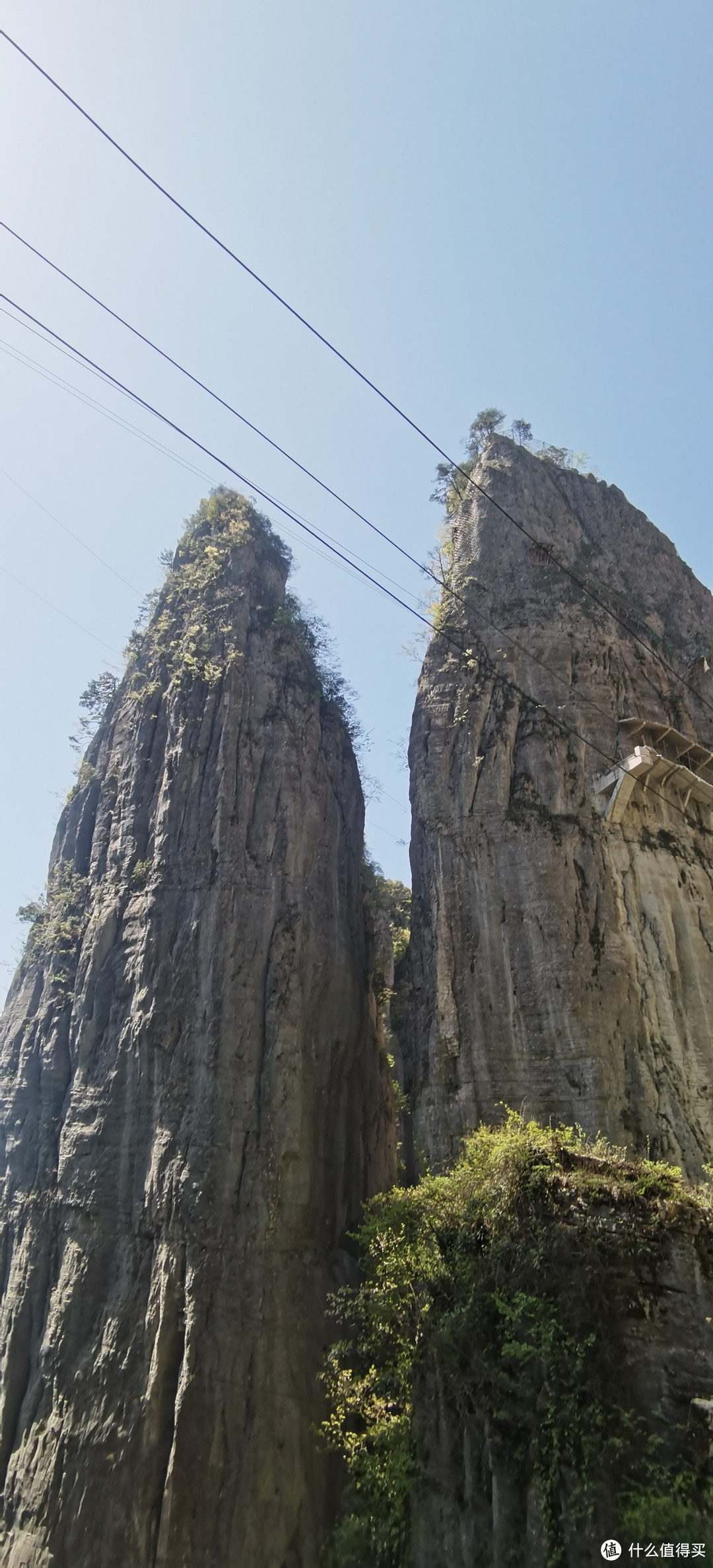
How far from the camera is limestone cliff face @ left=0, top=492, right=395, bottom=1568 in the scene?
13.6m

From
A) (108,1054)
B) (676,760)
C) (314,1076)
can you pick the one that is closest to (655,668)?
(676,760)

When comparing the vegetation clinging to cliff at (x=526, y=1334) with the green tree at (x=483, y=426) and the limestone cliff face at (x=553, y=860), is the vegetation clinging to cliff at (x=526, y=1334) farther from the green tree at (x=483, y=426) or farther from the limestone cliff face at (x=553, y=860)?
the green tree at (x=483, y=426)

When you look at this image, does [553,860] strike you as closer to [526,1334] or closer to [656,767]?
[656,767]

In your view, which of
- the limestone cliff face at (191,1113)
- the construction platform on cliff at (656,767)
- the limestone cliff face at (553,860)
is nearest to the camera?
the limestone cliff face at (191,1113)

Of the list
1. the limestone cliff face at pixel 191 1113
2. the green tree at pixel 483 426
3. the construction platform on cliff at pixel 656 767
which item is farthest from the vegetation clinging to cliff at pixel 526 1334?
the green tree at pixel 483 426

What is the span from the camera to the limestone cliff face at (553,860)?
48.6 ft

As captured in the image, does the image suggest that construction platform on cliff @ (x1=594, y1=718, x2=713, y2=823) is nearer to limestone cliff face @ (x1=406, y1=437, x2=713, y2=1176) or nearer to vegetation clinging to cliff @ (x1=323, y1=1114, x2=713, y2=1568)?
limestone cliff face @ (x1=406, y1=437, x2=713, y2=1176)

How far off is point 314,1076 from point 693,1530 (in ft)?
34.8

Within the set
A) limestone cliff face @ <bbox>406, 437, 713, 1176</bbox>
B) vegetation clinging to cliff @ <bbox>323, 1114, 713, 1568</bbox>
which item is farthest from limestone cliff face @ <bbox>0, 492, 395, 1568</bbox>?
limestone cliff face @ <bbox>406, 437, 713, 1176</bbox>

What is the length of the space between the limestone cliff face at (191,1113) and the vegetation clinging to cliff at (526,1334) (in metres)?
2.02

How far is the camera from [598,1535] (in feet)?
24.9

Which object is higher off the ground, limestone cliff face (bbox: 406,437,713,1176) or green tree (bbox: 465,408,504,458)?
green tree (bbox: 465,408,504,458)

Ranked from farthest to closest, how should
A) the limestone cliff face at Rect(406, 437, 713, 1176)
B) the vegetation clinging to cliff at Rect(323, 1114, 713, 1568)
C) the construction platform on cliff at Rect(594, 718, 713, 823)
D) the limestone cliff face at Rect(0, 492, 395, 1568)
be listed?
1. the construction platform on cliff at Rect(594, 718, 713, 823)
2. the limestone cliff face at Rect(406, 437, 713, 1176)
3. the limestone cliff face at Rect(0, 492, 395, 1568)
4. the vegetation clinging to cliff at Rect(323, 1114, 713, 1568)

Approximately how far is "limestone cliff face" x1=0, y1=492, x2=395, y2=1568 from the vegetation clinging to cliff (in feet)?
6.62
